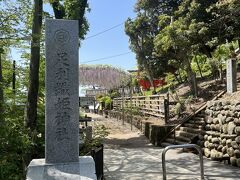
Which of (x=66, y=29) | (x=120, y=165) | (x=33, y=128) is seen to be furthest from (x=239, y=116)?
→ (x=66, y=29)

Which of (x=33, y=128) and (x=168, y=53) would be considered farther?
(x=168, y=53)

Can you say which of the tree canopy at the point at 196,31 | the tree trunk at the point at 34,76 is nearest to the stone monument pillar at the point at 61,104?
the tree trunk at the point at 34,76

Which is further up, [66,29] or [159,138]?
[66,29]

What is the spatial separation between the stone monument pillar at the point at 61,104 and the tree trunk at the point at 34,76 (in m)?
2.28

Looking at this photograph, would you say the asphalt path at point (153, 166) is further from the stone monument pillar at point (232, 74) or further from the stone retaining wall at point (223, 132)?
the stone monument pillar at point (232, 74)

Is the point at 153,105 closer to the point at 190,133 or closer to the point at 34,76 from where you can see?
the point at 190,133

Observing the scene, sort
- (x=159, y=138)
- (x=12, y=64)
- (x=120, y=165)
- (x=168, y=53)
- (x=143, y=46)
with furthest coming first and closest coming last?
(x=143, y=46)
(x=168, y=53)
(x=159, y=138)
(x=12, y=64)
(x=120, y=165)

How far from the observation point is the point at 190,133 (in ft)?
41.3

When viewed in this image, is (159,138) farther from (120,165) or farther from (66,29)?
(66,29)

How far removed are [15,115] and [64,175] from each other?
3.10 m

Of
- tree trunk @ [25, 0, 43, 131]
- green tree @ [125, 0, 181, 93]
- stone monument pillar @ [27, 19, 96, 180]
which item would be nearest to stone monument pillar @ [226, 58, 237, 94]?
tree trunk @ [25, 0, 43, 131]

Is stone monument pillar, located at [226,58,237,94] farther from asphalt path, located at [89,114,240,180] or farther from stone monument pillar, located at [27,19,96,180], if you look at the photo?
stone monument pillar, located at [27,19,96,180]

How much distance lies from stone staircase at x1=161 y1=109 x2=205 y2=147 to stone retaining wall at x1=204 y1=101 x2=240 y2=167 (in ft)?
1.15

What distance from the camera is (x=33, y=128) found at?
7.39m
